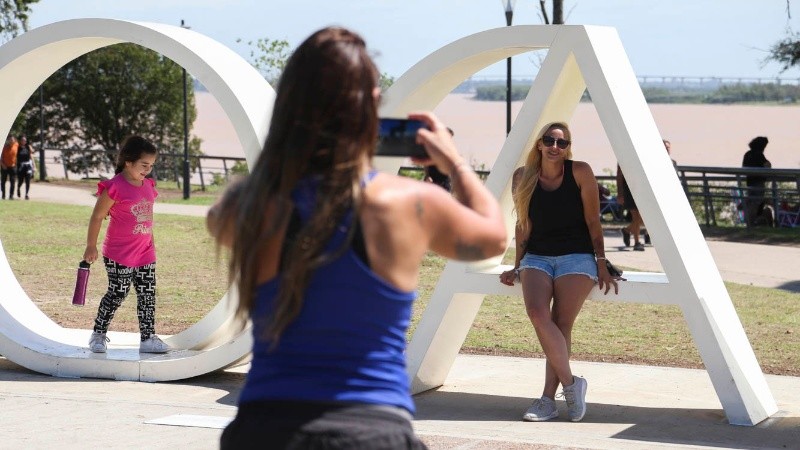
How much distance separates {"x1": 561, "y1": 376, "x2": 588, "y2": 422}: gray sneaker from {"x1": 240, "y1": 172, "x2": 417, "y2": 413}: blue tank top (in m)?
4.53

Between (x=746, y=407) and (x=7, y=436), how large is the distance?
13.4 feet

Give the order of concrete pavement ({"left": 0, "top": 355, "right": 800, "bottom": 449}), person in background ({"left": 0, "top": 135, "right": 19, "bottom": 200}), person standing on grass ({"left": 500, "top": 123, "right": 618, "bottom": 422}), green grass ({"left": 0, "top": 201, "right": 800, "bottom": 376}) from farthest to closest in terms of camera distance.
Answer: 1. person in background ({"left": 0, "top": 135, "right": 19, "bottom": 200})
2. green grass ({"left": 0, "top": 201, "right": 800, "bottom": 376})
3. person standing on grass ({"left": 500, "top": 123, "right": 618, "bottom": 422})
4. concrete pavement ({"left": 0, "top": 355, "right": 800, "bottom": 449})

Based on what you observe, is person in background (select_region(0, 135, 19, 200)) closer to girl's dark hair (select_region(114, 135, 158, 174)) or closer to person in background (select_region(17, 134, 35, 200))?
person in background (select_region(17, 134, 35, 200))

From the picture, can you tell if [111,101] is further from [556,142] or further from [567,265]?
[567,265]

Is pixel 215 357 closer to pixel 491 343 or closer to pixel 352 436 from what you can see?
pixel 491 343

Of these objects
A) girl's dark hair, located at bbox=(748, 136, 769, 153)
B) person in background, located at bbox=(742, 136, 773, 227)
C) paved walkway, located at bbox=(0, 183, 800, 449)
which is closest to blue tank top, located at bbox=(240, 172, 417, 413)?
paved walkway, located at bbox=(0, 183, 800, 449)

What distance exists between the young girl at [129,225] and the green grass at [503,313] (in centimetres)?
246

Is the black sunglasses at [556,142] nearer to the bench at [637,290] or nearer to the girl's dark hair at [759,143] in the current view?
the bench at [637,290]

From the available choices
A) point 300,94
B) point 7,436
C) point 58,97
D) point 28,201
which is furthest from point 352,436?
point 58,97

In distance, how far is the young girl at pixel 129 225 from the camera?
8.15 metres

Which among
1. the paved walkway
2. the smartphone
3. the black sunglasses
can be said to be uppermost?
the smartphone

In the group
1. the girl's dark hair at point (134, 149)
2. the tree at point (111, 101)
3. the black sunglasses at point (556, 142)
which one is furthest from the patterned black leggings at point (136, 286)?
the tree at point (111, 101)

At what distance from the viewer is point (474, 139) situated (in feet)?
275

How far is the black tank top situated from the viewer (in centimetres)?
713
